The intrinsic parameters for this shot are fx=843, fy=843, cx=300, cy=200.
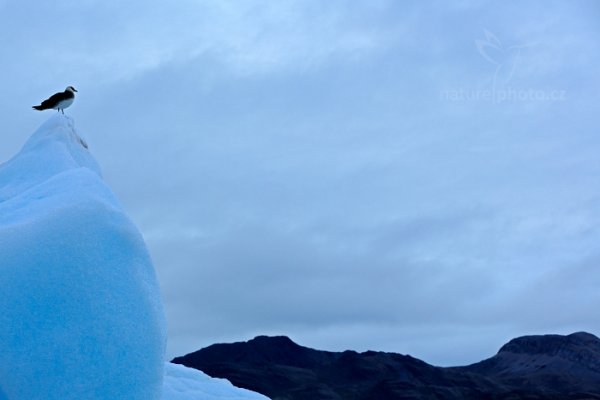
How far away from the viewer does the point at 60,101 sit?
11.7 metres

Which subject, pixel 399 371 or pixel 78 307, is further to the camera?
pixel 399 371

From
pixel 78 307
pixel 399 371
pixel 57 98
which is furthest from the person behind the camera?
pixel 399 371

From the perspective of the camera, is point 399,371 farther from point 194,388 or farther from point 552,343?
point 194,388

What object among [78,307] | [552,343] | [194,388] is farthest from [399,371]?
[78,307]

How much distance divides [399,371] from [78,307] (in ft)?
200

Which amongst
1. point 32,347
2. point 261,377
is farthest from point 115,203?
point 261,377

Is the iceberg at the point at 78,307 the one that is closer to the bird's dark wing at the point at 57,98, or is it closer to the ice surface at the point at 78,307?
the ice surface at the point at 78,307

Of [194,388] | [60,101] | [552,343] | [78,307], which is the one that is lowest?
[78,307]

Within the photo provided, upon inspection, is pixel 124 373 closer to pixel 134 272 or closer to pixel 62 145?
pixel 134 272

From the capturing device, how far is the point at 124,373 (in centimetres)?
681

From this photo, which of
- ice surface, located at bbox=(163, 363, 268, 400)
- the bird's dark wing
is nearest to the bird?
the bird's dark wing

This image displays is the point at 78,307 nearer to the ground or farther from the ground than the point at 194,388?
nearer to the ground

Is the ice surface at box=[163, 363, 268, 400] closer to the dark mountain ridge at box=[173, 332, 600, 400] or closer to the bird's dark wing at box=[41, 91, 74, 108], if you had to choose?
the bird's dark wing at box=[41, 91, 74, 108]

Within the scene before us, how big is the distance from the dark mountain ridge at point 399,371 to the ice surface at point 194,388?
4491 centimetres
